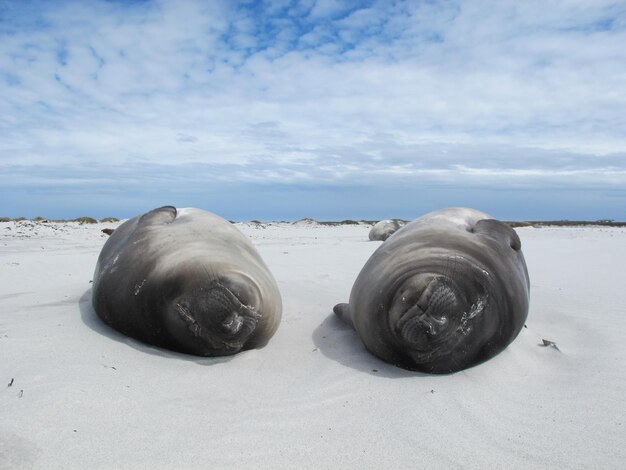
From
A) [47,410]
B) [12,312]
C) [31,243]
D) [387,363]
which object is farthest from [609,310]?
[31,243]

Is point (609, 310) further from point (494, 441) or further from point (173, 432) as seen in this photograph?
point (173, 432)

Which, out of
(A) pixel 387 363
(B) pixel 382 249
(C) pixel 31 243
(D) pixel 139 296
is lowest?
(C) pixel 31 243

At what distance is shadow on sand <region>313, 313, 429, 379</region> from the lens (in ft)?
10.4

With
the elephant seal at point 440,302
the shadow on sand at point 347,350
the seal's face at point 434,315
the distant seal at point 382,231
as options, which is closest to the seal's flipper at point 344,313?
the shadow on sand at point 347,350

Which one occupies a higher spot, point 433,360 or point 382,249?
point 382,249

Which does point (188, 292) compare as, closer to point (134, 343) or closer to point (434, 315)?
point (134, 343)

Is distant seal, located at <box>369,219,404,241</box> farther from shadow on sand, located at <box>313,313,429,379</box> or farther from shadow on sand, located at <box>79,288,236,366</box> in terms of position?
shadow on sand, located at <box>79,288,236,366</box>

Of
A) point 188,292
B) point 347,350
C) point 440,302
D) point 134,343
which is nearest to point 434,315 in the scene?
point 440,302

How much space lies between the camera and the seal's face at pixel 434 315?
3.02 meters

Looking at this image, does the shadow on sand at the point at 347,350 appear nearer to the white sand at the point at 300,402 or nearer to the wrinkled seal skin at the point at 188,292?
the white sand at the point at 300,402

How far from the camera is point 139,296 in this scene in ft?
11.7

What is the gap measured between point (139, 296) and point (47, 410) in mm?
1312

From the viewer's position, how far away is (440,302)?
302 cm

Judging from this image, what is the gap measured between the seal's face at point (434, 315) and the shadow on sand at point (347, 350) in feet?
0.56
